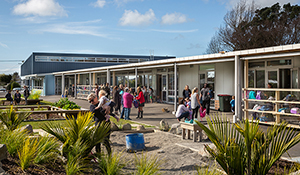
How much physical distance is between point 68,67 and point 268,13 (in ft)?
104

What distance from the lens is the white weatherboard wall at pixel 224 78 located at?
50.3 ft

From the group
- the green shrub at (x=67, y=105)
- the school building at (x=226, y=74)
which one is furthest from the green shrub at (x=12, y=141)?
the green shrub at (x=67, y=105)

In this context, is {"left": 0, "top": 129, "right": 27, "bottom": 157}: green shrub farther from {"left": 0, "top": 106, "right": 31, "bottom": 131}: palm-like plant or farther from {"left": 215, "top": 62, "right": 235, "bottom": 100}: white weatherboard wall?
{"left": 215, "top": 62, "right": 235, "bottom": 100}: white weatherboard wall

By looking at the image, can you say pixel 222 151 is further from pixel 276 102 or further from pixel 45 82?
pixel 45 82

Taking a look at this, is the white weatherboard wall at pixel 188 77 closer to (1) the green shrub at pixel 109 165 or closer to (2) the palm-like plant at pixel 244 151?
(1) the green shrub at pixel 109 165

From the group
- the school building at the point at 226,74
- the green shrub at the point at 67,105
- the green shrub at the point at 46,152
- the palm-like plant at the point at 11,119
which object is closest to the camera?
the green shrub at the point at 46,152

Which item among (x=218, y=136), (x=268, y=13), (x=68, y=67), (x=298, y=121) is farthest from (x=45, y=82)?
(x=218, y=136)

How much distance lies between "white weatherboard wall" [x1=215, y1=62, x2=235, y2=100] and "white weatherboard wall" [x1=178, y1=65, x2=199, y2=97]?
1.88 meters

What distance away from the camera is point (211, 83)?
16.7 m

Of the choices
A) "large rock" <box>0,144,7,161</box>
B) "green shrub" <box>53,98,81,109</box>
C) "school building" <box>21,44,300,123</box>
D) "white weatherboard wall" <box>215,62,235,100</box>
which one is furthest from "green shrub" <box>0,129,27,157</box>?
"white weatherboard wall" <box>215,62,235,100</box>

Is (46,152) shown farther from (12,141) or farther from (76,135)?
(12,141)

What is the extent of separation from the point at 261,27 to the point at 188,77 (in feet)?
51.3

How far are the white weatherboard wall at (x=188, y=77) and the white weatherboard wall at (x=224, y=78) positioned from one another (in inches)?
73.8

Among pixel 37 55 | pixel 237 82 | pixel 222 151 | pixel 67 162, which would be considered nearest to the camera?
pixel 222 151
